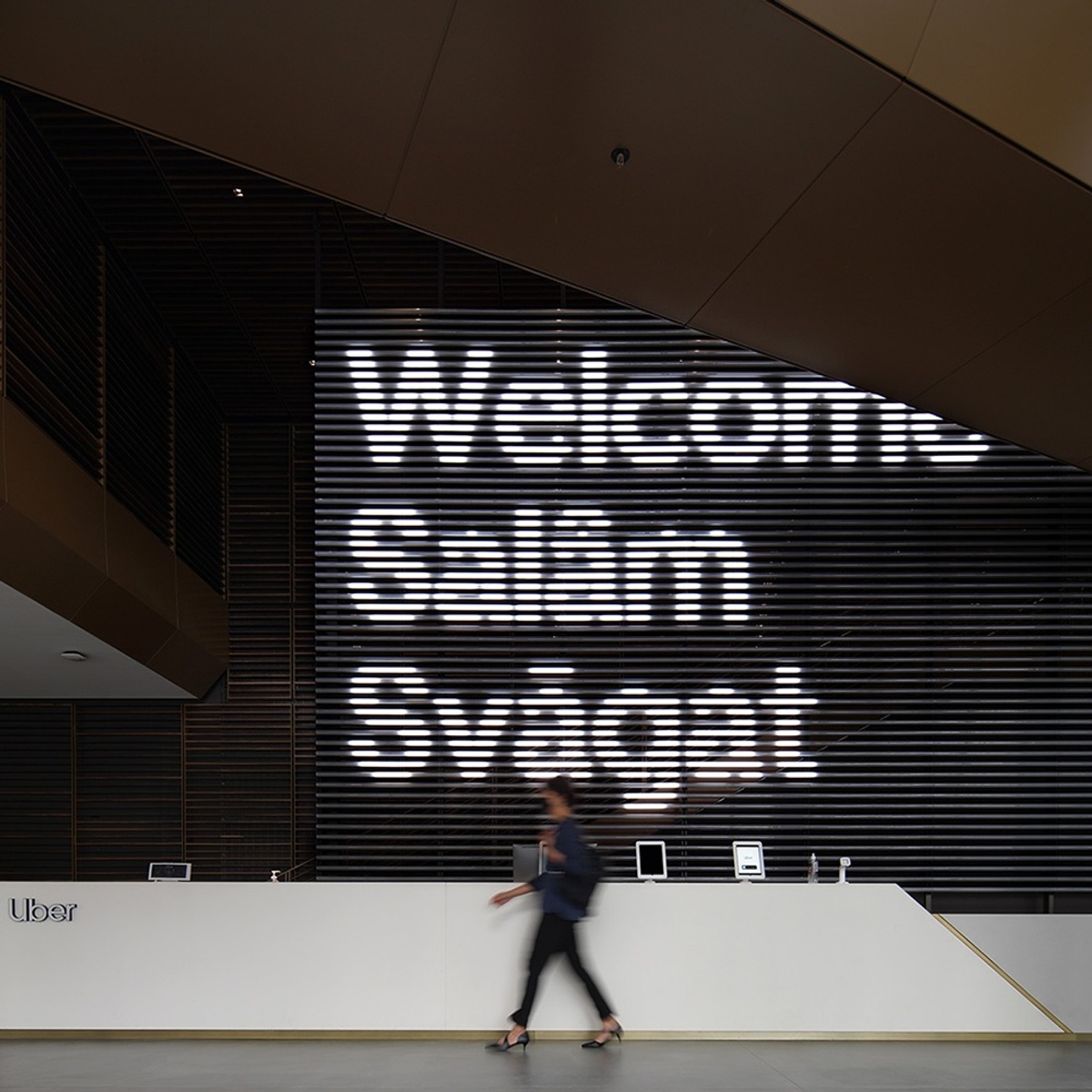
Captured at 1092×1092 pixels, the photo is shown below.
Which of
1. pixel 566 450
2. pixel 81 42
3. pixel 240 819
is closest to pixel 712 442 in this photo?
pixel 566 450

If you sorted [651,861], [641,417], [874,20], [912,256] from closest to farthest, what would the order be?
[874,20]
[912,256]
[651,861]
[641,417]

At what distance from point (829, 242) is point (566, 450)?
2936mm

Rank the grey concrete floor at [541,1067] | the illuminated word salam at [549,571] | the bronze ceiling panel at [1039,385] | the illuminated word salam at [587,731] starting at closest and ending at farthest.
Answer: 1. the grey concrete floor at [541,1067]
2. the bronze ceiling panel at [1039,385]
3. the illuminated word salam at [587,731]
4. the illuminated word salam at [549,571]

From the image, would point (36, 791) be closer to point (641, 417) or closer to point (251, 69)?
point (641, 417)

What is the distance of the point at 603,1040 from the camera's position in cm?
531

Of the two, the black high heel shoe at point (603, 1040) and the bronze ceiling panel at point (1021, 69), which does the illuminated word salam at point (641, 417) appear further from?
the bronze ceiling panel at point (1021, 69)

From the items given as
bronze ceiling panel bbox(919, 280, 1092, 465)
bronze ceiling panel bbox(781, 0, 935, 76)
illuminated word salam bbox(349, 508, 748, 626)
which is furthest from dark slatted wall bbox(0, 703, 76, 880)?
bronze ceiling panel bbox(781, 0, 935, 76)

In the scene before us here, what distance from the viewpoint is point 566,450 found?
7359mm

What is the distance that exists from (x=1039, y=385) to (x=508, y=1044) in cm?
381

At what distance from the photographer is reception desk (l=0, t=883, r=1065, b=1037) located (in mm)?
5551

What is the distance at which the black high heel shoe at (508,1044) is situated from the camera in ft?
17.1

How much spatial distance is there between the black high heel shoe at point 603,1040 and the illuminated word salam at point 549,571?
2.53m

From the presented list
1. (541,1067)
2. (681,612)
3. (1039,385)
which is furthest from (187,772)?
(1039,385)

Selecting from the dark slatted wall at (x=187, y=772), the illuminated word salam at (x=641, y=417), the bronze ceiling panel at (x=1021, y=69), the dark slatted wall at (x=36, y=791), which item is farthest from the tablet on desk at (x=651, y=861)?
the dark slatted wall at (x=36, y=791)
